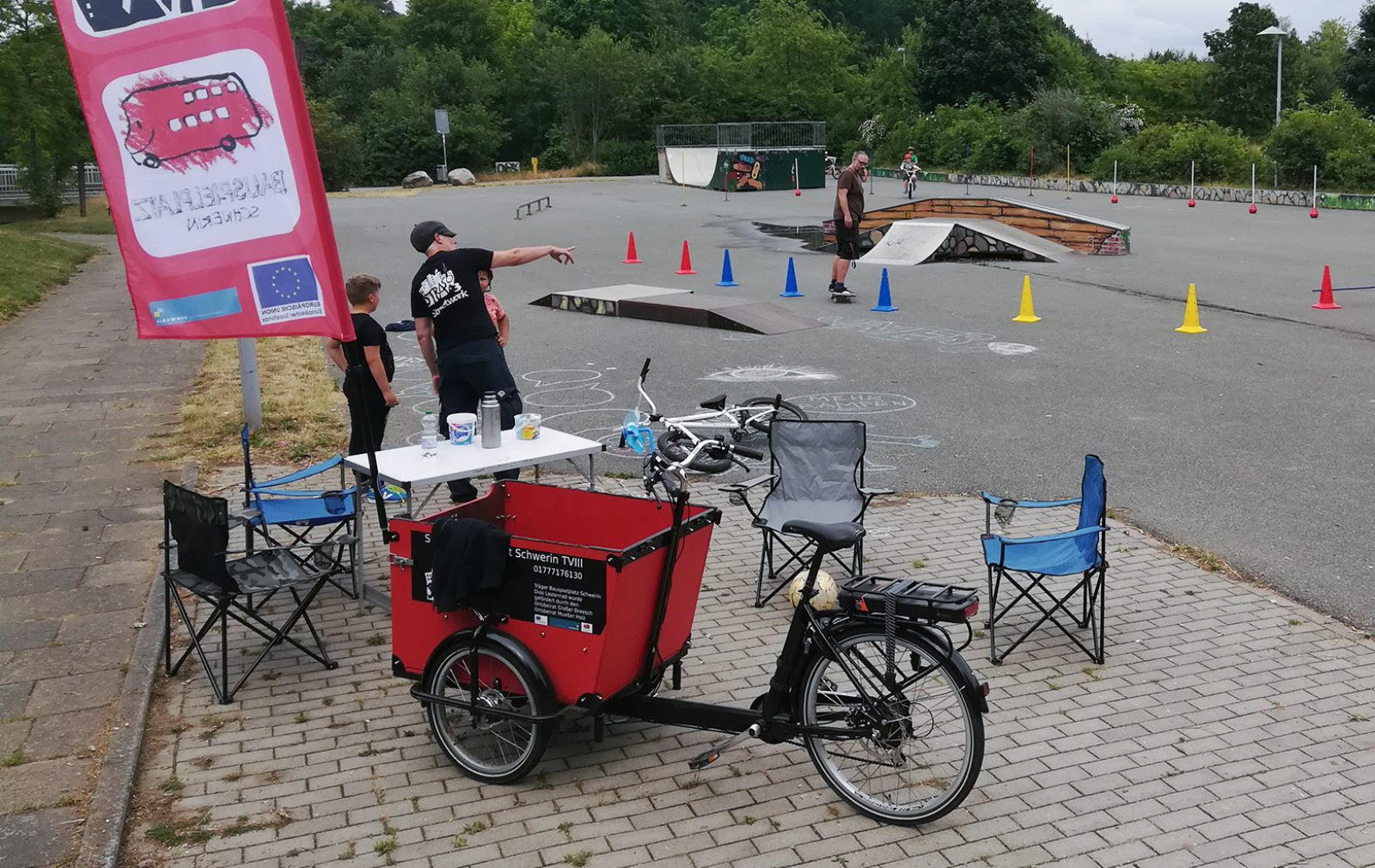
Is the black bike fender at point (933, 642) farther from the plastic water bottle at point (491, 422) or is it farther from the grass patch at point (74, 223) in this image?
the grass patch at point (74, 223)

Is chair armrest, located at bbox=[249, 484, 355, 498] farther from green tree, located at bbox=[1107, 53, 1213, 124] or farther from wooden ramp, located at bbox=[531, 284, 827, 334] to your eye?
green tree, located at bbox=[1107, 53, 1213, 124]

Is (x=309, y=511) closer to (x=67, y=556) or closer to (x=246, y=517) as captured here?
(x=246, y=517)

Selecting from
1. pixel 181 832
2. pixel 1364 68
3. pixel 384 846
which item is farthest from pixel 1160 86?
pixel 181 832

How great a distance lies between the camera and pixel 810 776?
5.13m

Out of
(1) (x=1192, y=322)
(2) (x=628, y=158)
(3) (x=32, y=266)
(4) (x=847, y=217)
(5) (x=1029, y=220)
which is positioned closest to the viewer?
(1) (x=1192, y=322)

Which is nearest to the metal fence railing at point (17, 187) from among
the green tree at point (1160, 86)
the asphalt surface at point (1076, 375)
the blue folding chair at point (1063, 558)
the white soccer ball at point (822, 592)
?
the asphalt surface at point (1076, 375)

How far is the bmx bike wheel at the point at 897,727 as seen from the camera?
15.0 ft

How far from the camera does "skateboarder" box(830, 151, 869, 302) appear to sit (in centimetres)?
1803

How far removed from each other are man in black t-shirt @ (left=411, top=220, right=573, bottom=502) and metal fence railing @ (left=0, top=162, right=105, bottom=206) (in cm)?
4533

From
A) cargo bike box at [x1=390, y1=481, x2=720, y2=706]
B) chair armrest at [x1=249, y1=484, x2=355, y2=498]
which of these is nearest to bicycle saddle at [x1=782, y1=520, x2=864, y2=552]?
cargo bike box at [x1=390, y1=481, x2=720, y2=706]

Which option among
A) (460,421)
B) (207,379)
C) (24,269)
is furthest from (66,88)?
(460,421)

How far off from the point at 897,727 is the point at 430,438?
10.9 ft

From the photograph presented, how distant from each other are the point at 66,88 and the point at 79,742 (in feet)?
125

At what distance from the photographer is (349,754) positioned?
5395mm
